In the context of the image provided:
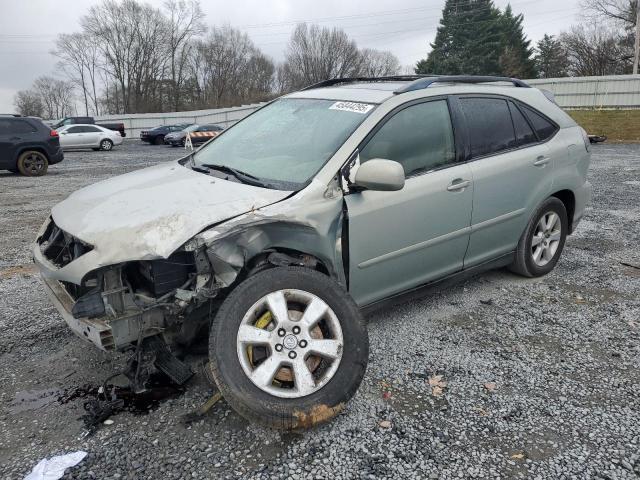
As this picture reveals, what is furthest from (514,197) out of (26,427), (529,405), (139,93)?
(139,93)

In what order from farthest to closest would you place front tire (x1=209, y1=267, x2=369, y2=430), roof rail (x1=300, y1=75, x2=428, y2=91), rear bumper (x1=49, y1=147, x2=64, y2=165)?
rear bumper (x1=49, y1=147, x2=64, y2=165) → roof rail (x1=300, y1=75, x2=428, y2=91) → front tire (x1=209, y1=267, x2=369, y2=430)

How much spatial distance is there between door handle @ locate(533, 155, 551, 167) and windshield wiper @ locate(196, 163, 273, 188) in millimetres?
2395

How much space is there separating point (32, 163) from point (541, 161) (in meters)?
14.0

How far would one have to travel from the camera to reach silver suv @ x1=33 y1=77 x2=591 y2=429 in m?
2.57

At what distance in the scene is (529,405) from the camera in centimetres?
280

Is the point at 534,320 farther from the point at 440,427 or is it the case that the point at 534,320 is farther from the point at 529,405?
the point at 440,427

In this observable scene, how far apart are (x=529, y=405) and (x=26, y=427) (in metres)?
2.70

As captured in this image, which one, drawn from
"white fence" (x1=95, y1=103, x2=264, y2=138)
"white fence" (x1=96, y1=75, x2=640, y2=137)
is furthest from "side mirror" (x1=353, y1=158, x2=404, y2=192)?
"white fence" (x1=95, y1=103, x2=264, y2=138)

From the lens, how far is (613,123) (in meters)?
22.3

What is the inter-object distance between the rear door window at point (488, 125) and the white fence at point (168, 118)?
3717 cm

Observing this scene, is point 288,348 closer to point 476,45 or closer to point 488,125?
point 488,125

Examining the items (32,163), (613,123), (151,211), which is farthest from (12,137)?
(613,123)

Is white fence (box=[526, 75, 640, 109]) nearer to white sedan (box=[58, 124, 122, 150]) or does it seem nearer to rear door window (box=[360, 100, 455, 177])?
white sedan (box=[58, 124, 122, 150])

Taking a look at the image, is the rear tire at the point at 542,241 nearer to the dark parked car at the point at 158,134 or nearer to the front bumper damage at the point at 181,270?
the front bumper damage at the point at 181,270
